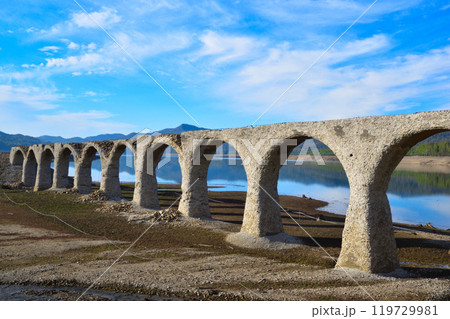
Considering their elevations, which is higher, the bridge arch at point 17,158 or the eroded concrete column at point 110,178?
the bridge arch at point 17,158

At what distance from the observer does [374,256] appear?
871 cm

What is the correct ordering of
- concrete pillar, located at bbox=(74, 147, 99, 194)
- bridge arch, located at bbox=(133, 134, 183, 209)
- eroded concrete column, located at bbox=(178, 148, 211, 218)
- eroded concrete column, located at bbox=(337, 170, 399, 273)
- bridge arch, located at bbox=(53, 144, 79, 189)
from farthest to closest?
bridge arch, located at bbox=(53, 144, 79, 189)
concrete pillar, located at bbox=(74, 147, 99, 194)
bridge arch, located at bbox=(133, 134, 183, 209)
eroded concrete column, located at bbox=(178, 148, 211, 218)
eroded concrete column, located at bbox=(337, 170, 399, 273)

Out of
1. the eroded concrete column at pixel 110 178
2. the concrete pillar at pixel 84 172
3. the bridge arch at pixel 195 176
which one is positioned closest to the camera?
the bridge arch at pixel 195 176

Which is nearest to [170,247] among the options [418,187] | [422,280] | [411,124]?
[422,280]

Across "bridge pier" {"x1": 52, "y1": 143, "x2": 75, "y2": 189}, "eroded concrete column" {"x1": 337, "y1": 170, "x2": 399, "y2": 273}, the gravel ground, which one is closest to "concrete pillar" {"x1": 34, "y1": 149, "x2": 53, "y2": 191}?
Answer: "bridge pier" {"x1": 52, "y1": 143, "x2": 75, "y2": 189}

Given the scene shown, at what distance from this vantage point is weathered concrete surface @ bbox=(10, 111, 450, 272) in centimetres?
859

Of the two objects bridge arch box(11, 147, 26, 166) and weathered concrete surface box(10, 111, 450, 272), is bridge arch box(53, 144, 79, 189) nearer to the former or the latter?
weathered concrete surface box(10, 111, 450, 272)

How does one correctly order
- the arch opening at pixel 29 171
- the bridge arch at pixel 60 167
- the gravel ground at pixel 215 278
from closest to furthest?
the gravel ground at pixel 215 278, the bridge arch at pixel 60 167, the arch opening at pixel 29 171

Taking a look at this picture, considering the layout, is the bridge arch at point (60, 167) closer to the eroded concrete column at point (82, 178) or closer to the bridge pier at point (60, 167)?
the bridge pier at point (60, 167)

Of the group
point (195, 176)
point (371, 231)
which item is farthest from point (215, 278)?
point (195, 176)

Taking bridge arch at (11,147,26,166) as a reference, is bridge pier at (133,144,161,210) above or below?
below

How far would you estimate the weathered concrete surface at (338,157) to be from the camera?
8.59 meters

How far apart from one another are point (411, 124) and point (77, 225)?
13713 mm

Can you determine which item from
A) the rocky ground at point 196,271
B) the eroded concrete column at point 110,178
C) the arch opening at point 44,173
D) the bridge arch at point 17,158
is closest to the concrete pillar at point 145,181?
the eroded concrete column at point 110,178
